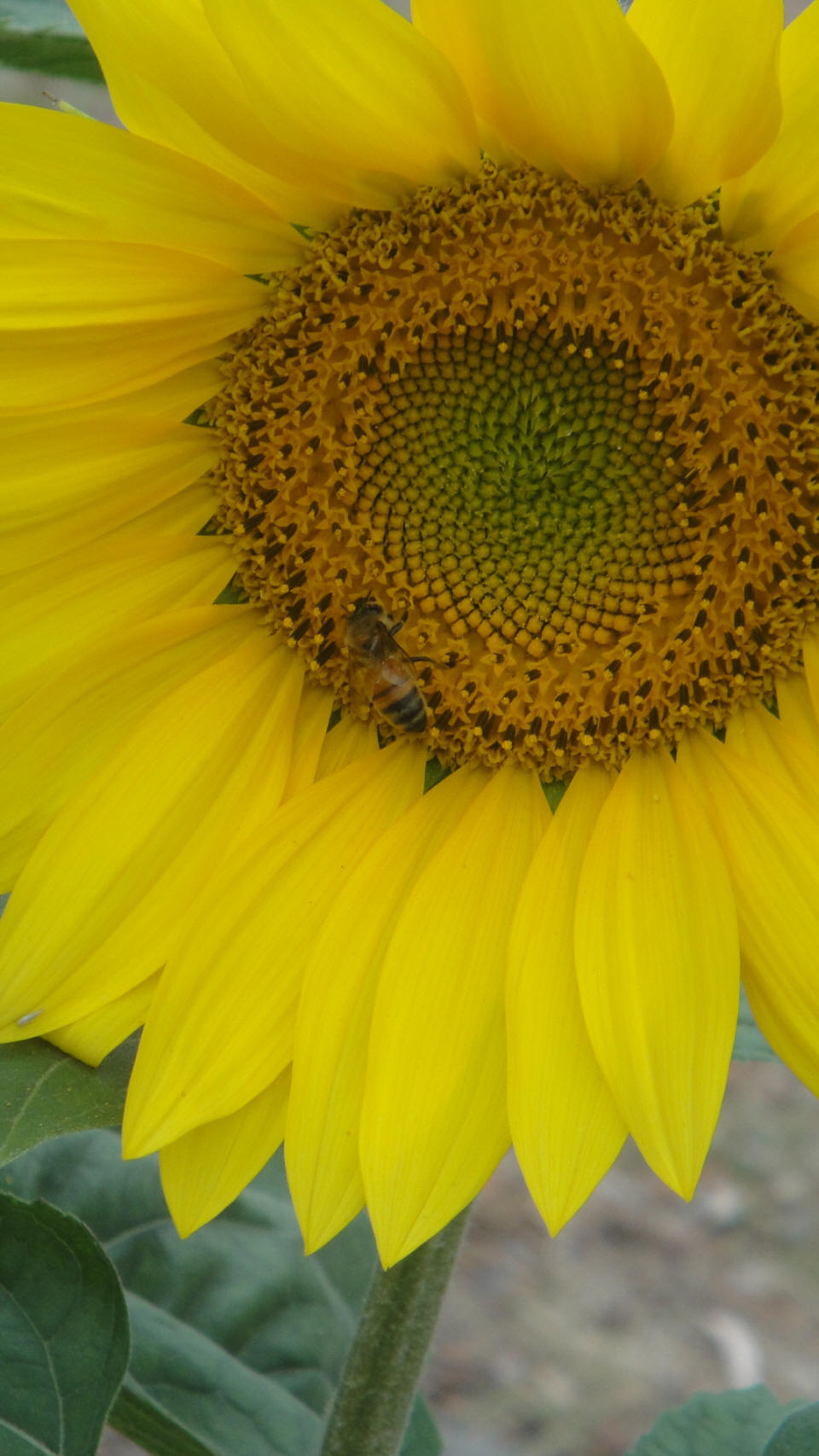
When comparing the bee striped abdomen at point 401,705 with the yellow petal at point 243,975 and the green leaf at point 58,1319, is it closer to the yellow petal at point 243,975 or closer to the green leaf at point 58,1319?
the yellow petal at point 243,975

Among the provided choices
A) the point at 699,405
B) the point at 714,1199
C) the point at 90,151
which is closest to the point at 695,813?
the point at 699,405

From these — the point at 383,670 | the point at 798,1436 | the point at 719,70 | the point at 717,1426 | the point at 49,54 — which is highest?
the point at 49,54

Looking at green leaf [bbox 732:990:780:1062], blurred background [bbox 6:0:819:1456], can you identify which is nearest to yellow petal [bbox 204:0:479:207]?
green leaf [bbox 732:990:780:1062]

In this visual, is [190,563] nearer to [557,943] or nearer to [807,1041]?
[557,943]

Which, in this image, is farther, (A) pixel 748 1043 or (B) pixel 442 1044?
(A) pixel 748 1043

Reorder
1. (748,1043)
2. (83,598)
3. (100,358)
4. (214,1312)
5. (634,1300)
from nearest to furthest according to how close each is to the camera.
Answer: (100,358) → (83,598) → (748,1043) → (214,1312) → (634,1300)

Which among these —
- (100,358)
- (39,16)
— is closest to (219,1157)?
Answer: (100,358)

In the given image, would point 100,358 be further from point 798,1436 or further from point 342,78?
point 798,1436
